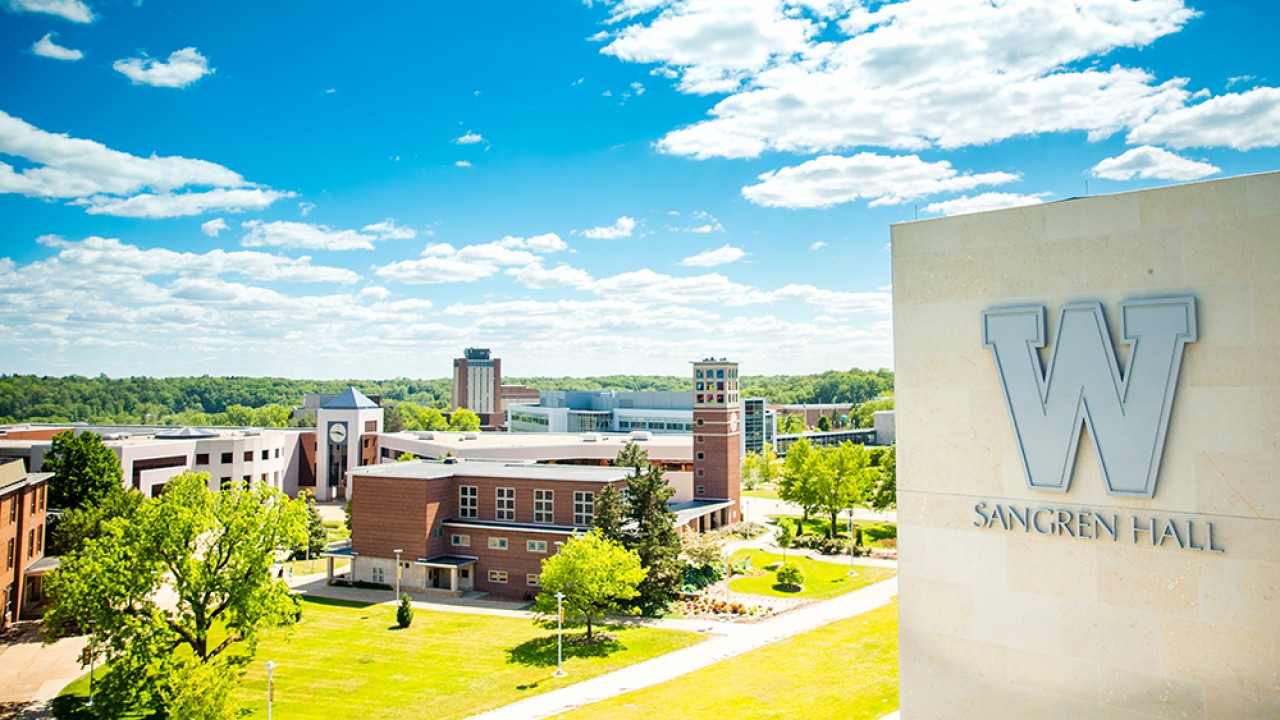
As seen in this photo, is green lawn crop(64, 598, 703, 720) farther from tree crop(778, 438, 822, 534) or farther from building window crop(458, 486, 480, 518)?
tree crop(778, 438, 822, 534)

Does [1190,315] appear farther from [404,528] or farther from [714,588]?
[404,528]

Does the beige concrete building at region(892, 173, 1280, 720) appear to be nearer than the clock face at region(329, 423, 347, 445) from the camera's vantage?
Yes

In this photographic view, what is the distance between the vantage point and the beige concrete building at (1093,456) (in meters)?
13.7

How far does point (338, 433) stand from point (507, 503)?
47165 millimetres

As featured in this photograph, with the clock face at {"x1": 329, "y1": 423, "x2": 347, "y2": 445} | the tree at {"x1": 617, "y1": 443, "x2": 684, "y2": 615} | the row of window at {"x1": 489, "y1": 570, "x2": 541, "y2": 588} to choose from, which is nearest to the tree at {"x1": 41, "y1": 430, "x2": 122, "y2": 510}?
the row of window at {"x1": 489, "y1": 570, "x2": 541, "y2": 588}

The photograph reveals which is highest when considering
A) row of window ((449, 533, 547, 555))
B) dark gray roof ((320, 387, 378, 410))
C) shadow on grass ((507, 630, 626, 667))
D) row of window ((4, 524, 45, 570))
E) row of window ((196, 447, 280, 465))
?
dark gray roof ((320, 387, 378, 410))

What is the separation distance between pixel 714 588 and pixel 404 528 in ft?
69.7

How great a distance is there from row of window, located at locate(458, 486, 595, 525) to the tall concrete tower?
21531mm

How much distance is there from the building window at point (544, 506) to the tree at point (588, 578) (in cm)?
1125

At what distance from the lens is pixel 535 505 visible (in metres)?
54.8

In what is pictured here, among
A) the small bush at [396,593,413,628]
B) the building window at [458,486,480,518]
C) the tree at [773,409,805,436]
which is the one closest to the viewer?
the small bush at [396,593,413,628]

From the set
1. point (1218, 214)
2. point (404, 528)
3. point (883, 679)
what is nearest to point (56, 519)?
point (404, 528)

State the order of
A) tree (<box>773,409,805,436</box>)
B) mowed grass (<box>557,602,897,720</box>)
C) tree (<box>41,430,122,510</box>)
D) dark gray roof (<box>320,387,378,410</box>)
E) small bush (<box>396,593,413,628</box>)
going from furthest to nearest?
tree (<box>773,409,805,436</box>)
dark gray roof (<box>320,387,378,410</box>)
tree (<box>41,430,122,510</box>)
small bush (<box>396,593,413,628</box>)
mowed grass (<box>557,602,897,720</box>)

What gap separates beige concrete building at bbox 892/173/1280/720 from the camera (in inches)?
538
